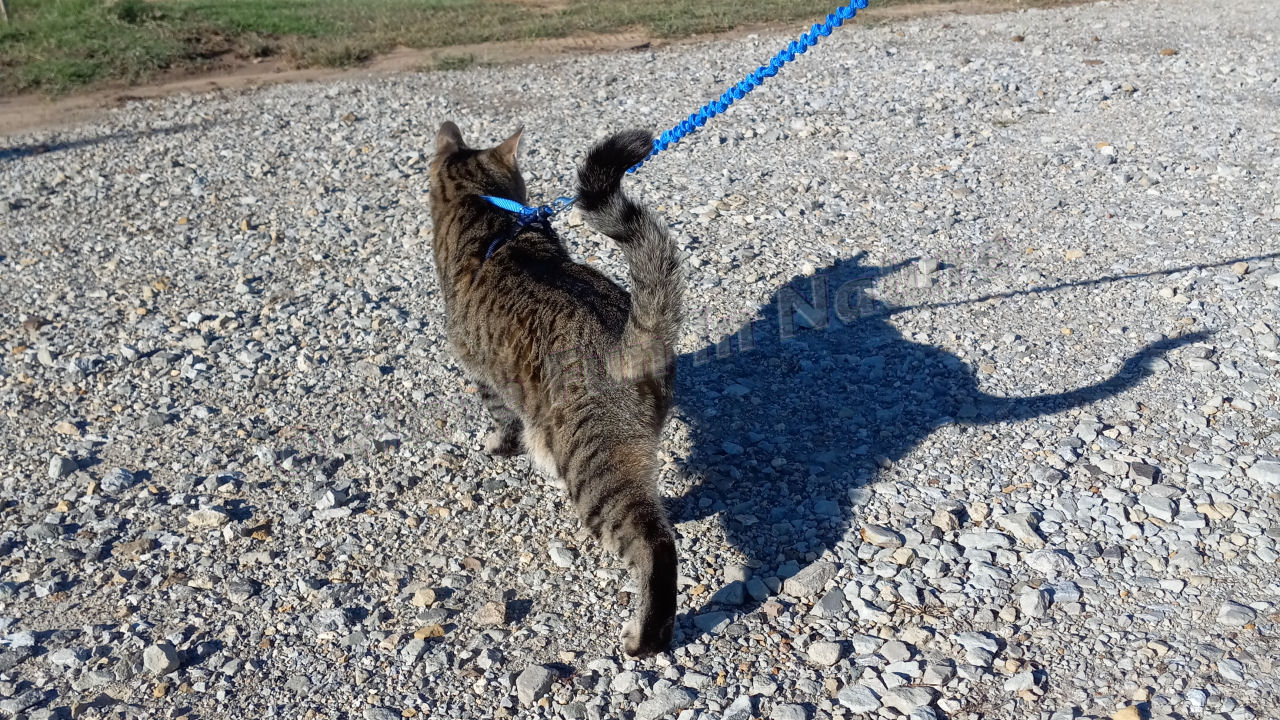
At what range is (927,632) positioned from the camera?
380 centimetres

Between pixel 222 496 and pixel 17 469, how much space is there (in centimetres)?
106

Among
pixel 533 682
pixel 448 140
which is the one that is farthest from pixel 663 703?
pixel 448 140

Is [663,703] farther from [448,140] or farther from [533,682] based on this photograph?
[448,140]

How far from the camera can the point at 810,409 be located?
5188 millimetres

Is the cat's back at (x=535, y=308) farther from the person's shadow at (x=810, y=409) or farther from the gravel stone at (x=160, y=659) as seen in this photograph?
the gravel stone at (x=160, y=659)

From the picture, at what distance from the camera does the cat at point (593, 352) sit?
376cm

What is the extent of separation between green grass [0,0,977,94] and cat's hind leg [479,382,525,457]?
256 inches

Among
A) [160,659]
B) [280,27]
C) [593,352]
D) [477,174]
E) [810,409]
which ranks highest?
[477,174]

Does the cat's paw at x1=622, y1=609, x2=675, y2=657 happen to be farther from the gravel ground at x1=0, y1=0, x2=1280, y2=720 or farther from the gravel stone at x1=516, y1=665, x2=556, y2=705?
the gravel stone at x1=516, y1=665, x2=556, y2=705

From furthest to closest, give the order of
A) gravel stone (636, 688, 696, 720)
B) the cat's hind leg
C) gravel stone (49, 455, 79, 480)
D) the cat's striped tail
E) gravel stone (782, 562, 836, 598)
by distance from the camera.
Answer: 1. gravel stone (49, 455, 79, 480)
2. the cat's hind leg
3. gravel stone (782, 562, 836, 598)
4. the cat's striped tail
5. gravel stone (636, 688, 696, 720)

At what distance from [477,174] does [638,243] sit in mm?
1665

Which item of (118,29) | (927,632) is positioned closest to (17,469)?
(927,632)

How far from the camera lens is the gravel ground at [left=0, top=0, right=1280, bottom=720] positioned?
3.75 meters

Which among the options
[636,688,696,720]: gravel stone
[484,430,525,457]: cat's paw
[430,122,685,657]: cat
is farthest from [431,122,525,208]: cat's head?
[636,688,696,720]: gravel stone
